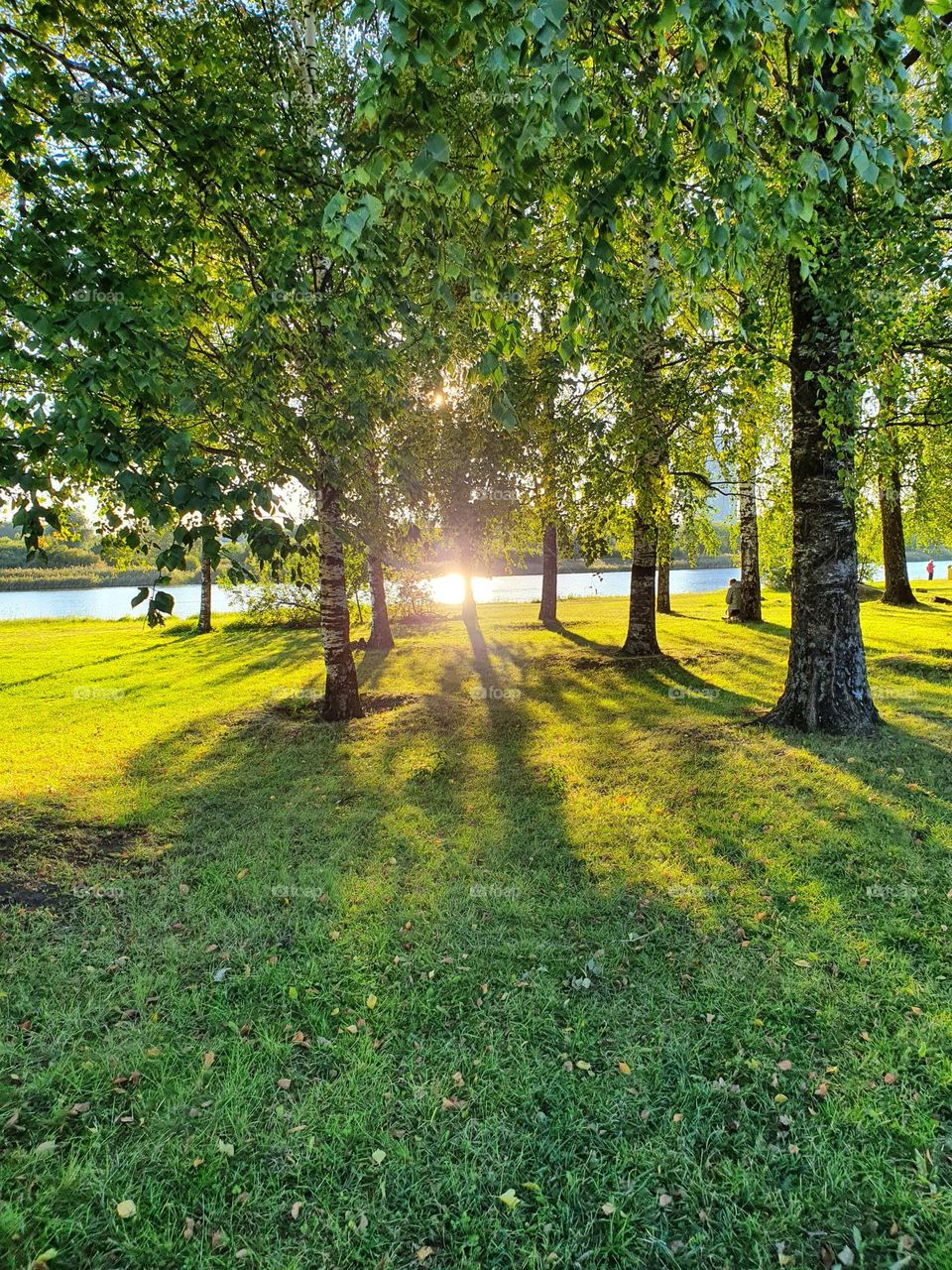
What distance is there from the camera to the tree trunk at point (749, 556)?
1775cm

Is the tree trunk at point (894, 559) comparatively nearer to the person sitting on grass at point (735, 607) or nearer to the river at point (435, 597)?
the person sitting on grass at point (735, 607)

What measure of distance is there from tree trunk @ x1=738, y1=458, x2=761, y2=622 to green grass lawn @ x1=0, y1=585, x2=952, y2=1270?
1003 cm

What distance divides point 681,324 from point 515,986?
1384 cm

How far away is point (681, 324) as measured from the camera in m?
13.6

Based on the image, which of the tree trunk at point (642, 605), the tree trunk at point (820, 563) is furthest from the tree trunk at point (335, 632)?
the tree trunk at point (820, 563)

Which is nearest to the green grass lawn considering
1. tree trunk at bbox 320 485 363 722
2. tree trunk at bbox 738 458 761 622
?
tree trunk at bbox 320 485 363 722

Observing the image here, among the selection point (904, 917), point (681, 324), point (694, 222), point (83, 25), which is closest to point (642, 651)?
point (681, 324)

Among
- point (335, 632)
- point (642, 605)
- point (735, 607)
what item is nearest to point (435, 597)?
point (735, 607)

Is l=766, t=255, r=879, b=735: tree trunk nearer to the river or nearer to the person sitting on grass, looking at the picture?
the person sitting on grass

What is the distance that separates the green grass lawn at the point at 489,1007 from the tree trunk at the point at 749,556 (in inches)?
395

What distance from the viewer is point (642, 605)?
1448 cm

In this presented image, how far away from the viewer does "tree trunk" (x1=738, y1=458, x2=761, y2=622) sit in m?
17.8

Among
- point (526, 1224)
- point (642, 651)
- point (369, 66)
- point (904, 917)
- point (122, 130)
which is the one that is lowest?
point (526, 1224)

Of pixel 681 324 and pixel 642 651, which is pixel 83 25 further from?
pixel 642 651
